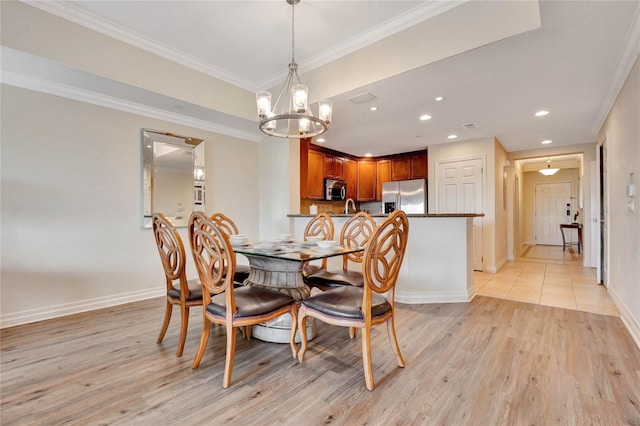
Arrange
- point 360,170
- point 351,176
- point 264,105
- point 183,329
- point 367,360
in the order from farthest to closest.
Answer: point 360,170, point 351,176, point 264,105, point 183,329, point 367,360

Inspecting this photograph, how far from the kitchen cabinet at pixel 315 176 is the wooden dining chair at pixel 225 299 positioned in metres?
3.58

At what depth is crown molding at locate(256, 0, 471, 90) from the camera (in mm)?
2447

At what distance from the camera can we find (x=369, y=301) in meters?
1.77

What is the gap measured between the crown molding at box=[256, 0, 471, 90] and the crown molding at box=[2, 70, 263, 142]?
1260mm

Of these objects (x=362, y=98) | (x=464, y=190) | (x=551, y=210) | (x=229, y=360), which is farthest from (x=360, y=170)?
(x=551, y=210)

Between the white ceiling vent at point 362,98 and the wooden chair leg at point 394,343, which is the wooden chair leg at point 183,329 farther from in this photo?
the white ceiling vent at point 362,98

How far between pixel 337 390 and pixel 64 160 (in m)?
3.43

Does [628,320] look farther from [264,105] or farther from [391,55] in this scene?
[264,105]

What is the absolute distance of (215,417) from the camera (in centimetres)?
149

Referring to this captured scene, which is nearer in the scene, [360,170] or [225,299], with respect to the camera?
[225,299]

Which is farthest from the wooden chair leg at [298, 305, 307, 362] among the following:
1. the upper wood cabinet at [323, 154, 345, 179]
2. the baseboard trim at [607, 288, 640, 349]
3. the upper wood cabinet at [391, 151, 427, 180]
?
the upper wood cabinet at [391, 151, 427, 180]

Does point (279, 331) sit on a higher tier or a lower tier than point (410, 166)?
lower

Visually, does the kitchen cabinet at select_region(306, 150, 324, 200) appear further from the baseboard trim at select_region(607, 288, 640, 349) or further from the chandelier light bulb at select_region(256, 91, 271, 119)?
the baseboard trim at select_region(607, 288, 640, 349)

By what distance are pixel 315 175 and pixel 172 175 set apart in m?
2.54
